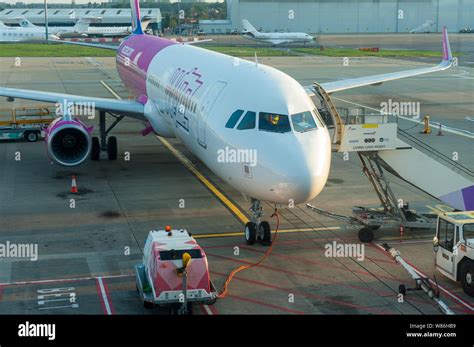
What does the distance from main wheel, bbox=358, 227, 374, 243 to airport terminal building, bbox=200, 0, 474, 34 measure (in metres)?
147

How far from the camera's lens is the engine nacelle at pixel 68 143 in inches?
1085

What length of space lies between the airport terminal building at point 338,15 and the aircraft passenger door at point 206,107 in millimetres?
145776

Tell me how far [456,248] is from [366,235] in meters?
3.91

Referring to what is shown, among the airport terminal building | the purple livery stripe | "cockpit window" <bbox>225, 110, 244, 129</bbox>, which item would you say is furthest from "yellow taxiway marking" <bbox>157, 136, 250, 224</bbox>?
the airport terminal building

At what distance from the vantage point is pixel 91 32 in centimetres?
14725

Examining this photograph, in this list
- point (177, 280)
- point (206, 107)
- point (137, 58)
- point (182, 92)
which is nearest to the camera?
point (177, 280)

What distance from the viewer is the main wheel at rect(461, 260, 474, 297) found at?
55.9ft

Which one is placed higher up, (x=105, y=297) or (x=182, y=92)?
(x=182, y=92)

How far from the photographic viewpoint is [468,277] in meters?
17.2

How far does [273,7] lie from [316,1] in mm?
9859
